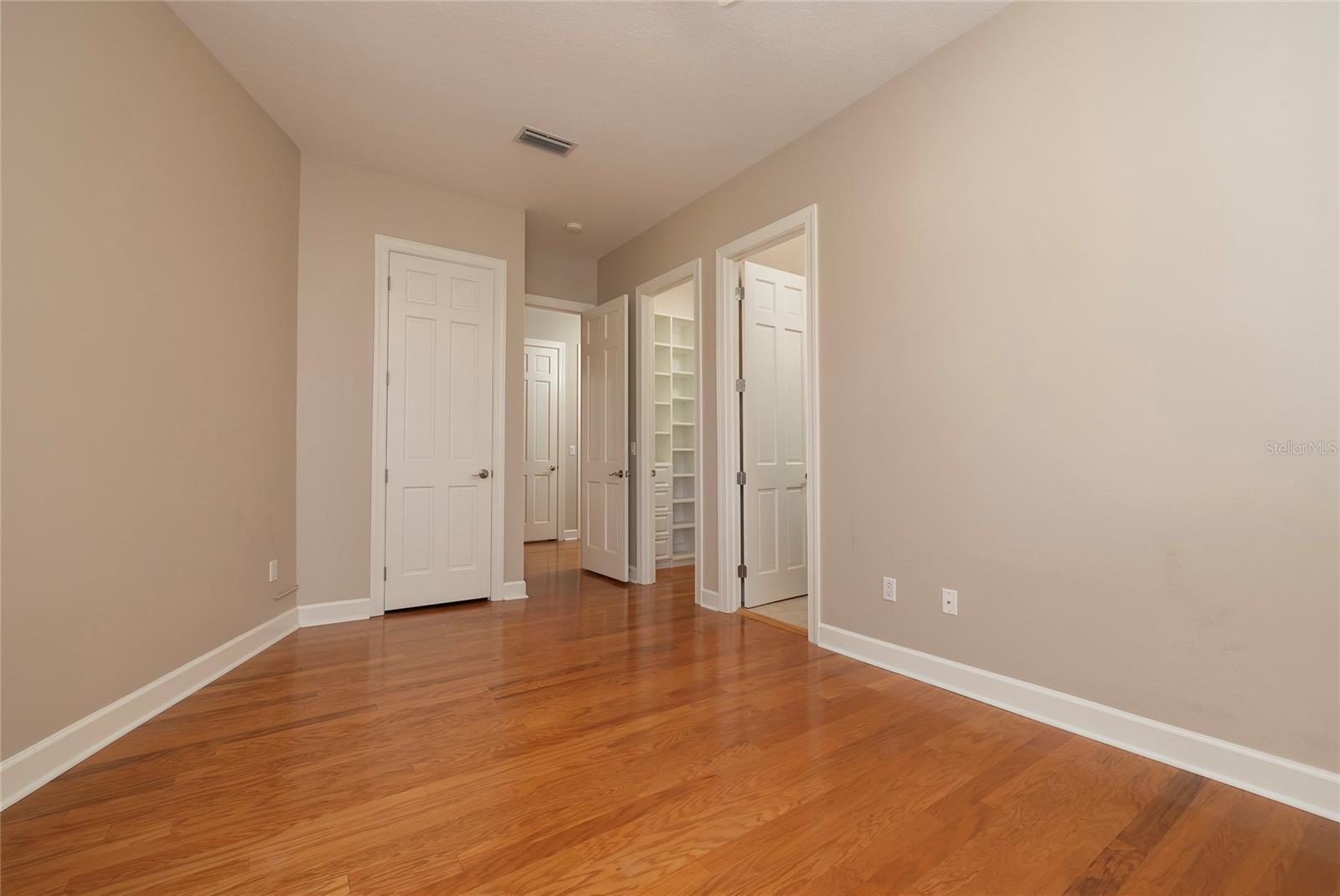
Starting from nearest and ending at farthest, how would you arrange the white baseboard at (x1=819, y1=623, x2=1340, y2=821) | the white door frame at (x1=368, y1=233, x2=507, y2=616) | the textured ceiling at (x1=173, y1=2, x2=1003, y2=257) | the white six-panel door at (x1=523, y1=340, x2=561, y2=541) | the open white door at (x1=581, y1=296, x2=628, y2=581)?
1. the white baseboard at (x1=819, y1=623, x2=1340, y2=821)
2. the textured ceiling at (x1=173, y1=2, x2=1003, y2=257)
3. the white door frame at (x1=368, y1=233, x2=507, y2=616)
4. the open white door at (x1=581, y1=296, x2=628, y2=581)
5. the white six-panel door at (x1=523, y1=340, x2=561, y2=541)

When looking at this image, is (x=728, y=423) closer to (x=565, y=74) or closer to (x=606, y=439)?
(x=606, y=439)

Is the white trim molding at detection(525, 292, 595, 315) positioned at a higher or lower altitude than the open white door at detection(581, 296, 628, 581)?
higher

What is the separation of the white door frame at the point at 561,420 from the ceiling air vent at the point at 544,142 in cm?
428

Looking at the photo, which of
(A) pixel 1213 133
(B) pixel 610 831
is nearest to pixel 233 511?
(B) pixel 610 831

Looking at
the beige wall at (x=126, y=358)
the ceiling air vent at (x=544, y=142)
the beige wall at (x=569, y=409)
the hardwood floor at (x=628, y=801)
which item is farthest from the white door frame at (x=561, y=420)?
the hardwood floor at (x=628, y=801)

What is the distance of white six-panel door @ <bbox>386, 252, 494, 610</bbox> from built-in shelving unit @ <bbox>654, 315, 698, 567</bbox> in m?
1.82

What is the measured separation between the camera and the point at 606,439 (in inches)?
206

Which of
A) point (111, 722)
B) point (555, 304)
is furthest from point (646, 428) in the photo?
point (111, 722)

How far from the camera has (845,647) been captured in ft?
10.3

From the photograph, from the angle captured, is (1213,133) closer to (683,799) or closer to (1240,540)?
(1240,540)

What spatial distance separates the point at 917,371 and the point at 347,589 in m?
3.63

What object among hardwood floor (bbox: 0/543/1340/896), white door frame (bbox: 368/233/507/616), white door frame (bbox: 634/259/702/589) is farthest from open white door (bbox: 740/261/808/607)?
white door frame (bbox: 368/233/507/616)

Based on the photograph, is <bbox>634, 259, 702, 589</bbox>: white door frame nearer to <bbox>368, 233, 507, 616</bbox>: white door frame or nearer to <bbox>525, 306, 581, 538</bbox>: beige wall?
<bbox>368, 233, 507, 616</bbox>: white door frame

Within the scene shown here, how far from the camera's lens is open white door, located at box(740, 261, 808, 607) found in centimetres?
405
